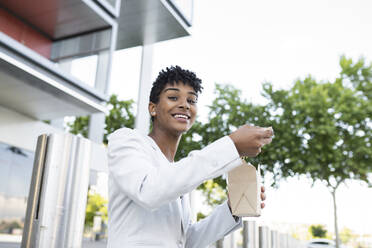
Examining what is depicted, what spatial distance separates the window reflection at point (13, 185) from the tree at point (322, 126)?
305 inches

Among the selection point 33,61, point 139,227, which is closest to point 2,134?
point 33,61

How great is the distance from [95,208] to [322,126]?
51.1ft

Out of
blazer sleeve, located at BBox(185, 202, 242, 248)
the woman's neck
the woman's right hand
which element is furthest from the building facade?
the woman's right hand

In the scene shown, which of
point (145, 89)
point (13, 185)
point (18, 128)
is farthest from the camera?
point (145, 89)

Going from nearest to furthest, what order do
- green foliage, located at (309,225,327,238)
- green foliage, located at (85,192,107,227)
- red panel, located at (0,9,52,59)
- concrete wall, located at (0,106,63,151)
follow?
concrete wall, located at (0,106,63,151) < red panel, located at (0,9,52,59) < green foliage, located at (85,192,107,227) < green foliage, located at (309,225,327,238)

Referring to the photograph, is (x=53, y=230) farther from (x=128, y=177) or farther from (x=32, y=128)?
(x=32, y=128)

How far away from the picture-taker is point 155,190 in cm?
129

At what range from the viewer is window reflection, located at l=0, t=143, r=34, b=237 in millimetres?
13000

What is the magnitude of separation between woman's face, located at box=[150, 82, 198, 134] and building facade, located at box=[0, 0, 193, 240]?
7.79m

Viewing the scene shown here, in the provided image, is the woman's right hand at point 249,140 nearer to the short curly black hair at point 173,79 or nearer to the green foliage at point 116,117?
the short curly black hair at point 173,79

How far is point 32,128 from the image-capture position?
12172mm

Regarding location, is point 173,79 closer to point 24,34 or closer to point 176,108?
point 176,108

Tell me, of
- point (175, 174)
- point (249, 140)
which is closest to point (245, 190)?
point (249, 140)

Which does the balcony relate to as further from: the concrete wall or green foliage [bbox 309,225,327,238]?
green foliage [bbox 309,225,327,238]
